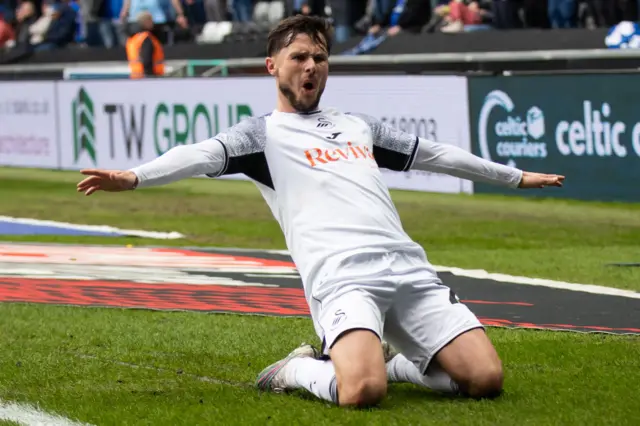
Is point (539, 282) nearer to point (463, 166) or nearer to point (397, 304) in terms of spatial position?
point (463, 166)

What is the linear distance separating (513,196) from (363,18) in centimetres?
735

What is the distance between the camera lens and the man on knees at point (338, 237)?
626 centimetres

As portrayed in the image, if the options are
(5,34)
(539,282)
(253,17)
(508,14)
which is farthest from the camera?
(5,34)

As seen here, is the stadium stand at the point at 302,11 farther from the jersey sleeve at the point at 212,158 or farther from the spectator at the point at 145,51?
the jersey sleeve at the point at 212,158

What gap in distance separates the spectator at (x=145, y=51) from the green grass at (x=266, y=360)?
9.35 metres

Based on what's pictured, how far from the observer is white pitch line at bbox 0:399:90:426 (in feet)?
19.9

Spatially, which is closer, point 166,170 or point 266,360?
point 166,170

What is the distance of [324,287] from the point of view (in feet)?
21.1

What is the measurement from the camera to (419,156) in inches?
276

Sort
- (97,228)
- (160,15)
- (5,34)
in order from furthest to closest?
(5,34) → (160,15) → (97,228)

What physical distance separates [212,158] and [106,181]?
0.60 meters

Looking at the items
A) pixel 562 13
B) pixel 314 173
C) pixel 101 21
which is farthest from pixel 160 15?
pixel 314 173

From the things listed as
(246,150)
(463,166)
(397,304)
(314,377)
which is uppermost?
(246,150)

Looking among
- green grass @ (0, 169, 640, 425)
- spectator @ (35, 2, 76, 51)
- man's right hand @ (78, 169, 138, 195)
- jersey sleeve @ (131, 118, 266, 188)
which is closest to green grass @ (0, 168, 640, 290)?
green grass @ (0, 169, 640, 425)
